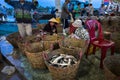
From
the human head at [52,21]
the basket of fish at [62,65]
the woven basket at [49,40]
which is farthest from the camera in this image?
the human head at [52,21]

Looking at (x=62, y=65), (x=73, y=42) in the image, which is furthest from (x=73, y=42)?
(x=62, y=65)

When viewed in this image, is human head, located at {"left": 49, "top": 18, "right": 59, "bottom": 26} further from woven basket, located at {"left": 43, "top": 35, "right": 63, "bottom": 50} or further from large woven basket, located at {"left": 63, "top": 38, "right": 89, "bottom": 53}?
large woven basket, located at {"left": 63, "top": 38, "right": 89, "bottom": 53}

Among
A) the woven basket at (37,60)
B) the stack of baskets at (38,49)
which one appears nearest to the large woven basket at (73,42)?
the stack of baskets at (38,49)

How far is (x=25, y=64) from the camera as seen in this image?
4238 millimetres

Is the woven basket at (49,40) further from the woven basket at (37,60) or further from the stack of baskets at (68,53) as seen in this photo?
the woven basket at (37,60)

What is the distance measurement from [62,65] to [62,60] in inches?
8.6

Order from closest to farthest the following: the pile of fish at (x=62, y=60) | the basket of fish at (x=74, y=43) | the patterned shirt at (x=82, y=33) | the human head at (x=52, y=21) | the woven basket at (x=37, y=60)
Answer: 1. the pile of fish at (x=62, y=60)
2. the woven basket at (x=37, y=60)
3. the basket of fish at (x=74, y=43)
4. the patterned shirt at (x=82, y=33)
5. the human head at (x=52, y=21)

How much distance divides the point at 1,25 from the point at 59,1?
119 inches

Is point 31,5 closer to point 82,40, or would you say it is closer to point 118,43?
point 82,40

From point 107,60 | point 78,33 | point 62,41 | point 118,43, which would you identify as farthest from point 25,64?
point 118,43

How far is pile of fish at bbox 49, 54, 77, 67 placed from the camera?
3225 millimetres

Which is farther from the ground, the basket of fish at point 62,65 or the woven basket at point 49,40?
the woven basket at point 49,40

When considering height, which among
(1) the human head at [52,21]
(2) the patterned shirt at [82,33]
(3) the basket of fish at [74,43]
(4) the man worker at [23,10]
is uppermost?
(4) the man worker at [23,10]

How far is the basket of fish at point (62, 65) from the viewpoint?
121 inches
